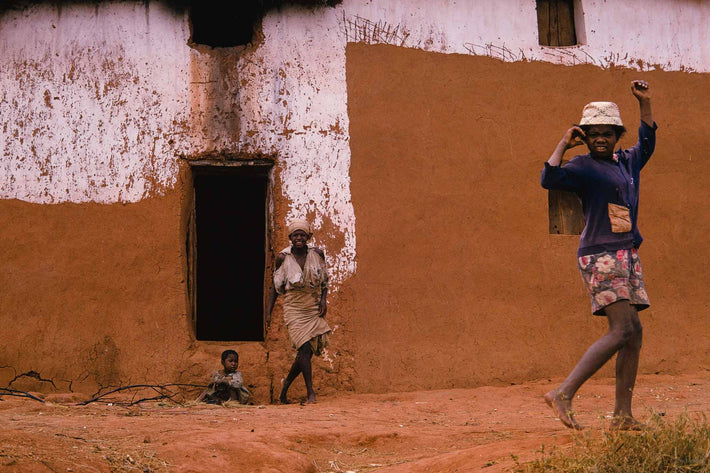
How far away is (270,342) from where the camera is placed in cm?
799

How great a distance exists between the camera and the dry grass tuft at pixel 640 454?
338cm

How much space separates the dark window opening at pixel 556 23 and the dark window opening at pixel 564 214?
5.40 feet

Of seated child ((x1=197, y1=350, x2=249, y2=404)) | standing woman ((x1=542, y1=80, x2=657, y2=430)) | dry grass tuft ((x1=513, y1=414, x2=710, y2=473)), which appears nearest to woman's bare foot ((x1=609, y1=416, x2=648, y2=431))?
standing woman ((x1=542, y1=80, x2=657, y2=430))

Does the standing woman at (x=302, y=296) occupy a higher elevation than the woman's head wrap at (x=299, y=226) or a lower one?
lower

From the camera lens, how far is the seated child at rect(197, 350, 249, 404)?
296 inches

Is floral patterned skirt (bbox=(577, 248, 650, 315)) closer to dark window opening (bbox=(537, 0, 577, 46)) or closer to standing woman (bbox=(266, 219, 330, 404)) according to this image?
standing woman (bbox=(266, 219, 330, 404))

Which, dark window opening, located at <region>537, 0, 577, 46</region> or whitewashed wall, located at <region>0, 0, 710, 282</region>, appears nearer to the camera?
whitewashed wall, located at <region>0, 0, 710, 282</region>

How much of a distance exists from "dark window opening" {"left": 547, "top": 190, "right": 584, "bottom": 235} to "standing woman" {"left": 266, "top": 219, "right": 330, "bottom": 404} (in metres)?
2.58

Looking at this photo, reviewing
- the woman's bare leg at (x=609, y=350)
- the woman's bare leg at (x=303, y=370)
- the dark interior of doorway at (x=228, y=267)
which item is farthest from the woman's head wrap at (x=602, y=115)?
the dark interior of doorway at (x=228, y=267)

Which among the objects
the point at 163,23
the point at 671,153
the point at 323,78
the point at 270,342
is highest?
the point at 163,23

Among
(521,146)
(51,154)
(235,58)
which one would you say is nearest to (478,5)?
(521,146)

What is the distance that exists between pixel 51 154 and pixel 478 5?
4540 millimetres

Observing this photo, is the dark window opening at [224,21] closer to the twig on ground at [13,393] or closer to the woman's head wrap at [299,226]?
the woman's head wrap at [299,226]

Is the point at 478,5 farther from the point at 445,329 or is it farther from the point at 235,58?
the point at 445,329
